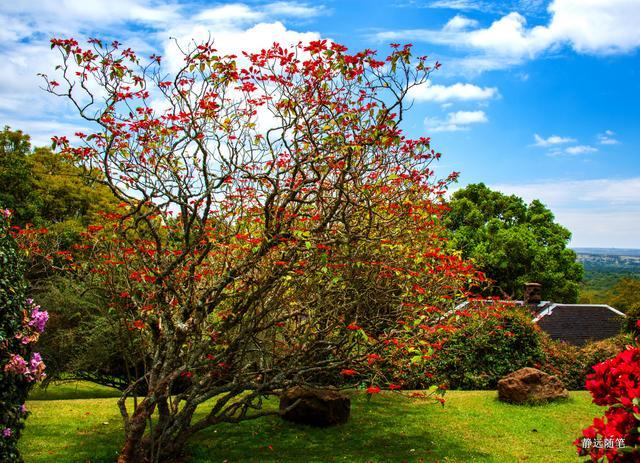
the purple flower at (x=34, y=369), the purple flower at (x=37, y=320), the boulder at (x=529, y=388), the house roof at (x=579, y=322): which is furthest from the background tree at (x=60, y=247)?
the house roof at (x=579, y=322)

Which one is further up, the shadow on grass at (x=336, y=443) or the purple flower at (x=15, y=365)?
the purple flower at (x=15, y=365)

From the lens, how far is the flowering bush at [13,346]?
670cm

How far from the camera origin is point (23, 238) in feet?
42.0

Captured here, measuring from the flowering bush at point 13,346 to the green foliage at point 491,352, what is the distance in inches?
552

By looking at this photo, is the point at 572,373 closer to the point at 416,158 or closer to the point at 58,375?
the point at 416,158

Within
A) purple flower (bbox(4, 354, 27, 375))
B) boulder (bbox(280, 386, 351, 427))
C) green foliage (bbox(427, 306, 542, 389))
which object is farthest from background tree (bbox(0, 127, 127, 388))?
green foliage (bbox(427, 306, 542, 389))

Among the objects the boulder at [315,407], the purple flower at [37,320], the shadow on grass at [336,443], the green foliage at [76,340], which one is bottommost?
the shadow on grass at [336,443]

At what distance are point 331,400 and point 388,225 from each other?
458 cm

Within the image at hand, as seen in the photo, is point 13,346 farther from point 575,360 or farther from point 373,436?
point 575,360

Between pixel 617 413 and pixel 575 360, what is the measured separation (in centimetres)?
1489

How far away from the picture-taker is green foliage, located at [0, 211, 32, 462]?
22.0 ft

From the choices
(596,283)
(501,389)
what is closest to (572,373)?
(501,389)

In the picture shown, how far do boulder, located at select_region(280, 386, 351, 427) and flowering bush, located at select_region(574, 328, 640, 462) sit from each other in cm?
717

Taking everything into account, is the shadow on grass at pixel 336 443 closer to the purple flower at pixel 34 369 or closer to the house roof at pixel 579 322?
the purple flower at pixel 34 369
